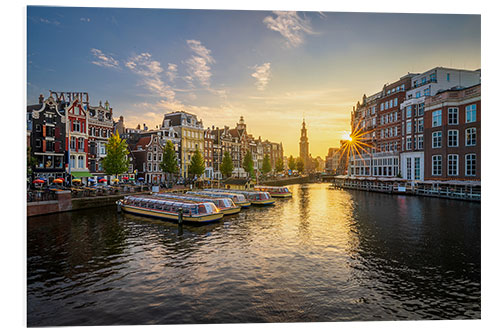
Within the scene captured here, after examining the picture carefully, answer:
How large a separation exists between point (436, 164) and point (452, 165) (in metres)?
3.04

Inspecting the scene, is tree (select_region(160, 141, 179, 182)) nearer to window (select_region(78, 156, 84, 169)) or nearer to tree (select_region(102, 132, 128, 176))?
tree (select_region(102, 132, 128, 176))

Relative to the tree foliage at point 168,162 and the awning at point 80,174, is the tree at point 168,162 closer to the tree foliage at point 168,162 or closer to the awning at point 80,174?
the tree foliage at point 168,162

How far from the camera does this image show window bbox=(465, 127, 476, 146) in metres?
39.9

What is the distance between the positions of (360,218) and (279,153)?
151 metres

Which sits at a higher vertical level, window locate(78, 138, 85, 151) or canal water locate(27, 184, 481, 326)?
window locate(78, 138, 85, 151)

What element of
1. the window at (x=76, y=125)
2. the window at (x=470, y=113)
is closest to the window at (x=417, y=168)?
the window at (x=470, y=113)

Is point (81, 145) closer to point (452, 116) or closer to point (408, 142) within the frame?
Answer: point (452, 116)

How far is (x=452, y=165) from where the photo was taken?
43.5m

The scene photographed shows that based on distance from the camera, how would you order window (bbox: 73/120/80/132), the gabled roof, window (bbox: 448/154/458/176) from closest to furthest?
1. window (bbox: 448/154/458/176)
2. window (bbox: 73/120/80/132)
3. the gabled roof

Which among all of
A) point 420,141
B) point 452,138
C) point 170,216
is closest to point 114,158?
point 170,216

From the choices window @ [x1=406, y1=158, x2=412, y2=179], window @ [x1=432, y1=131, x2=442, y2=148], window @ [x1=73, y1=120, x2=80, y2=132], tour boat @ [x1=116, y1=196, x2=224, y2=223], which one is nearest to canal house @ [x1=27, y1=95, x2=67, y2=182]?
window @ [x1=73, y1=120, x2=80, y2=132]

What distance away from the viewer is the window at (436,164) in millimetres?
45750

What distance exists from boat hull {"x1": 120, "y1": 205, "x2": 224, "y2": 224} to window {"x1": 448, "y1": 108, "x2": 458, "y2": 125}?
37246mm

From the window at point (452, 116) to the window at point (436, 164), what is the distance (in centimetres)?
536
